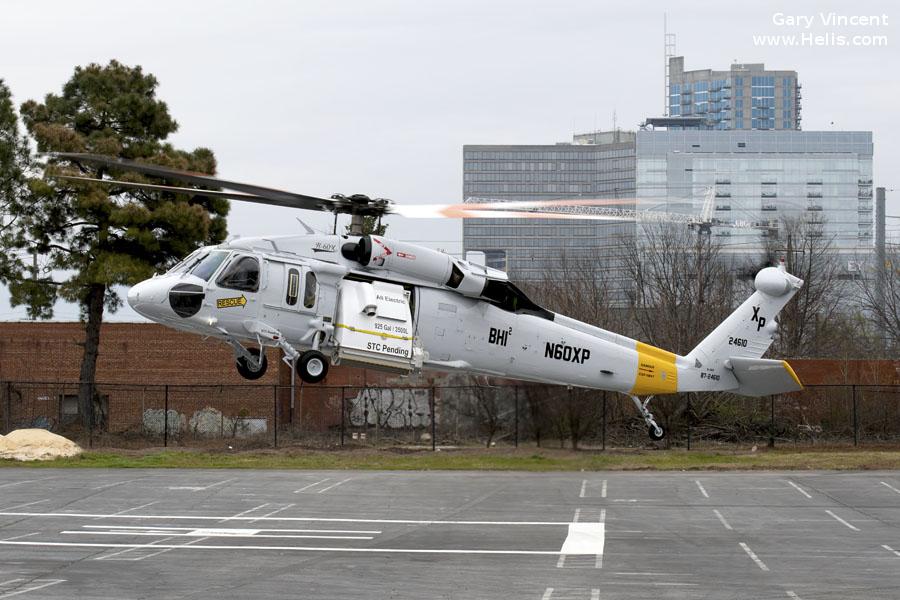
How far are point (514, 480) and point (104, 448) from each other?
15.5 metres

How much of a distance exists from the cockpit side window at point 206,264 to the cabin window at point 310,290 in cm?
172

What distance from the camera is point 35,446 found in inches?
1484

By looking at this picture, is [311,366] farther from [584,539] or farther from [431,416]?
[431,416]

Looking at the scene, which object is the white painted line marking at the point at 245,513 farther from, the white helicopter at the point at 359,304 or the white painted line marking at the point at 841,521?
the white painted line marking at the point at 841,521

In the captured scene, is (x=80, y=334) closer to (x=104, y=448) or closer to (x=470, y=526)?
(x=104, y=448)

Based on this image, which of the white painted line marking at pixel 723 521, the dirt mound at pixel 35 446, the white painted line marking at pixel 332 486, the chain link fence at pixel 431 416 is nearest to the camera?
the white painted line marking at pixel 723 521

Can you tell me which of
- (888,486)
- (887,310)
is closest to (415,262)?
(888,486)

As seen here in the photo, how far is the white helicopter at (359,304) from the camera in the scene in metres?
24.3

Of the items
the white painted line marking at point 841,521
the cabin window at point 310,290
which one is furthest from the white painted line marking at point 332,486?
the white painted line marking at point 841,521

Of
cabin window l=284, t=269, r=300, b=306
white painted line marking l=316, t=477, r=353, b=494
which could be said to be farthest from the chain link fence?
cabin window l=284, t=269, r=300, b=306

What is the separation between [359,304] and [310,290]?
1035 millimetres

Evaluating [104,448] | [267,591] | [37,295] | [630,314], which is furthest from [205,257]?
[630,314]

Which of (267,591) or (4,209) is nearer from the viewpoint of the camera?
(267,591)

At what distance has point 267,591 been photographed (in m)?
16.3
